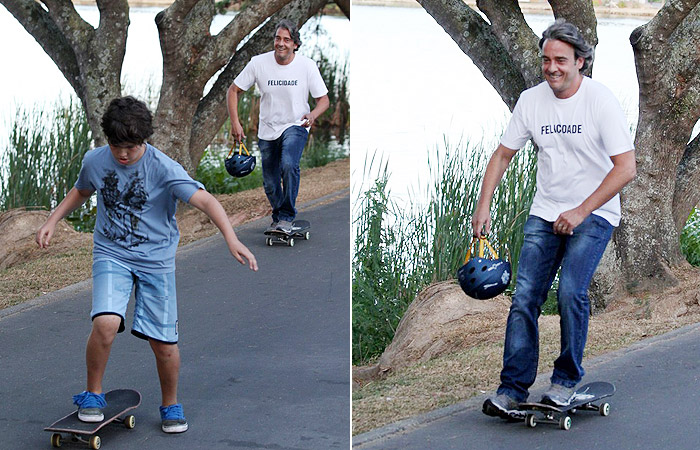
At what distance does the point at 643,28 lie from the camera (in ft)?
24.7

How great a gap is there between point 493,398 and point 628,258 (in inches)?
122

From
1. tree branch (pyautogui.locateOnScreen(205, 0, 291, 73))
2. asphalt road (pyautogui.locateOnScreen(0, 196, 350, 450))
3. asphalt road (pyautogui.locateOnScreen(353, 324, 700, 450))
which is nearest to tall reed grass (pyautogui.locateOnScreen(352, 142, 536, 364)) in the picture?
asphalt road (pyautogui.locateOnScreen(0, 196, 350, 450))

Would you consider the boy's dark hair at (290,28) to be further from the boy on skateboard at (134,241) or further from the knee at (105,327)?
the knee at (105,327)

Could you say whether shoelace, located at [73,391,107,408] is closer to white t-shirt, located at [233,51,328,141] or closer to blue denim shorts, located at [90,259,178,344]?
blue denim shorts, located at [90,259,178,344]

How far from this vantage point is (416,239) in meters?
8.07

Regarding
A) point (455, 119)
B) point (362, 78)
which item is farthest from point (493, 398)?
point (362, 78)

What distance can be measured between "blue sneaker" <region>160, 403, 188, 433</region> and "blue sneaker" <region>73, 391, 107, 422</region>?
0.99 feet

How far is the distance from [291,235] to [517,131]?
4112 millimetres

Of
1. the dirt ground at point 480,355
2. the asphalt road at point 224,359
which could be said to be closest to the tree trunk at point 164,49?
the asphalt road at point 224,359

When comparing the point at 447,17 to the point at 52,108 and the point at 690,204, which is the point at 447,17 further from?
the point at 52,108

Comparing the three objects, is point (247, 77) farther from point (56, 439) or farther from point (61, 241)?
point (56, 439)

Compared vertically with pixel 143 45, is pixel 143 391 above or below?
below

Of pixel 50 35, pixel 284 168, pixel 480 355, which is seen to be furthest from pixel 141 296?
pixel 50 35

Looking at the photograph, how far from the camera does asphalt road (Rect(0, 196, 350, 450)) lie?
4.97 meters
